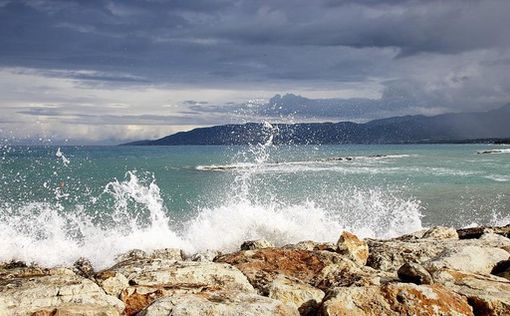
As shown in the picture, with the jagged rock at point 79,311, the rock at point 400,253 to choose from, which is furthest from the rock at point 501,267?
the jagged rock at point 79,311

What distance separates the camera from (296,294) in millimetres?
8438

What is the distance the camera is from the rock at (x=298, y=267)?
380 inches

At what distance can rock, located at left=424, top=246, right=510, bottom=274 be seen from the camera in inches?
402

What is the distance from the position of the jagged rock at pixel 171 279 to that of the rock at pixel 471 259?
3805 mm

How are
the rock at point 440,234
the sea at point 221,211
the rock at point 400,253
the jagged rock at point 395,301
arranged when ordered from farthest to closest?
the sea at point 221,211 < the rock at point 440,234 < the rock at point 400,253 < the jagged rock at point 395,301

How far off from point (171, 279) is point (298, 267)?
9.43ft

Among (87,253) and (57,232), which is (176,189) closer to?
(57,232)

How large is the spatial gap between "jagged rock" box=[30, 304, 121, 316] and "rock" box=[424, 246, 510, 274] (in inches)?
235

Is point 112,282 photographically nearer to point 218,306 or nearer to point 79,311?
point 79,311

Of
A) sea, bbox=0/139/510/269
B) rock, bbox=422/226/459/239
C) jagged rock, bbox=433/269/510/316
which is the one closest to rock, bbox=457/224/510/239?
rock, bbox=422/226/459/239

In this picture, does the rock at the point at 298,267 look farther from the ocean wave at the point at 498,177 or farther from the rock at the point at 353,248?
the ocean wave at the point at 498,177

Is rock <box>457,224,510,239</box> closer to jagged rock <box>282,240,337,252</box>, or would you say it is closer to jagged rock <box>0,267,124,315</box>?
jagged rock <box>282,240,337,252</box>

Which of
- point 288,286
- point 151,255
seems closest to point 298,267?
point 288,286

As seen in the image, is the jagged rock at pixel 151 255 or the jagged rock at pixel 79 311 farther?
the jagged rock at pixel 151 255
